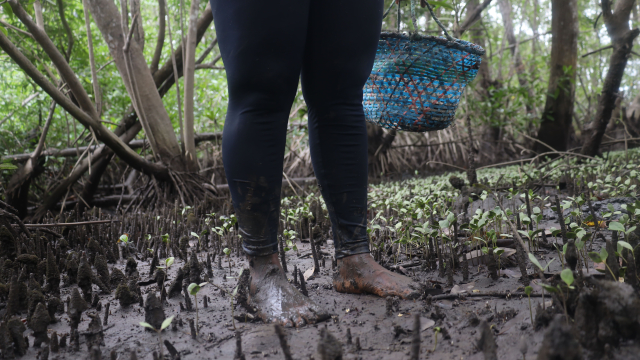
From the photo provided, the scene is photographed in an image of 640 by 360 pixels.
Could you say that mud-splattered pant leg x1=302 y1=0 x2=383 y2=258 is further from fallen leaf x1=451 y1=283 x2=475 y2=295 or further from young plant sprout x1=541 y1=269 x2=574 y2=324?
young plant sprout x1=541 y1=269 x2=574 y2=324

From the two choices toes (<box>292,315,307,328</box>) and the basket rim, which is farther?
the basket rim

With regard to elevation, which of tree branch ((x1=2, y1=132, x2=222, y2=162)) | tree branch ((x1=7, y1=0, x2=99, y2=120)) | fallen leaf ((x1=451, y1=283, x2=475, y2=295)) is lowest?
fallen leaf ((x1=451, y1=283, x2=475, y2=295))

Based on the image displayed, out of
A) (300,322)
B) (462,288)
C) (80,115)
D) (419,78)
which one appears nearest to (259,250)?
(300,322)

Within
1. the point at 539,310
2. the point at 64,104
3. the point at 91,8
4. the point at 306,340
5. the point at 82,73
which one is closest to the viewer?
the point at 539,310

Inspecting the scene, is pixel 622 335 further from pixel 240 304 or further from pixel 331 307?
pixel 240 304

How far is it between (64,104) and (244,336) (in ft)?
10.1

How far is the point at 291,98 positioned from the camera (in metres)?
1.48

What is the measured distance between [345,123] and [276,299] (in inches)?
26.6

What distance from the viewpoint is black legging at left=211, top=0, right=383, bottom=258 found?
135cm

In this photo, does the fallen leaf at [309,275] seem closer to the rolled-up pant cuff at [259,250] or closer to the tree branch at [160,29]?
the rolled-up pant cuff at [259,250]

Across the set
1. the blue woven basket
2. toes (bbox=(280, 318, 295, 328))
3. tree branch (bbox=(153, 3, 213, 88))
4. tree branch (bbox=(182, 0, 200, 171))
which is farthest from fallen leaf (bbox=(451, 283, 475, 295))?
tree branch (bbox=(153, 3, 213, 88))

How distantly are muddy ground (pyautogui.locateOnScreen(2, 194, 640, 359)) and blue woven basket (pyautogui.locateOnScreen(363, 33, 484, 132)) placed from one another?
2.49ft

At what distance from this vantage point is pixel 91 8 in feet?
13.2

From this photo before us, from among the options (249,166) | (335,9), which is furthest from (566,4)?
(249,166)
